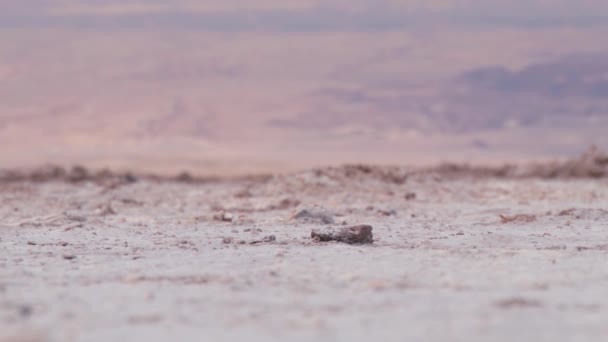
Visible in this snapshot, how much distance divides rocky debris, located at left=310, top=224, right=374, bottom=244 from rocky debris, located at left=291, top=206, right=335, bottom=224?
2.43 m

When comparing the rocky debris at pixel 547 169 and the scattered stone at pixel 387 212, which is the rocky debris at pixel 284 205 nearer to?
the scattered stone at pixel 387 212

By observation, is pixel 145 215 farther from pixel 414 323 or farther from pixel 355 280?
pixel 414 323

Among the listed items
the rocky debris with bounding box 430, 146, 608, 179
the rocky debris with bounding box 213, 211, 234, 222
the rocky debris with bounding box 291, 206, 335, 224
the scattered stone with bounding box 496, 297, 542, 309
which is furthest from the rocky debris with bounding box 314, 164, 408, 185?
the scattered stone with bounding box 496, 297, 542, 309

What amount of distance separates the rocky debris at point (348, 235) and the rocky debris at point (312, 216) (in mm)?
2430

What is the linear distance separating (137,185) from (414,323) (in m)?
17.0

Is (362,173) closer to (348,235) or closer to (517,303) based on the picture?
(348,235)

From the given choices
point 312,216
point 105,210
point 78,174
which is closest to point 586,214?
point 312,216

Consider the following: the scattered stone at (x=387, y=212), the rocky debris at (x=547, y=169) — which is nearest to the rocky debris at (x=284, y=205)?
the scattered stone at (x=387, y=212)

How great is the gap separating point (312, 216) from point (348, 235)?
2.75 meters

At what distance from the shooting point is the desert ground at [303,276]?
6.05 metres

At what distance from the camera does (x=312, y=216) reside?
504 inches

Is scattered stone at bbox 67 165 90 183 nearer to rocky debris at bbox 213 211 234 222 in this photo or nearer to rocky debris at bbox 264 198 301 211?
rocky debris at bbox 264 198 301 211

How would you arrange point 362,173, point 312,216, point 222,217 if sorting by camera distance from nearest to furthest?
point 312,216 < point 222,217 < point 362,173

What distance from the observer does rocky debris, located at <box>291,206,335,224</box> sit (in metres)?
12.7
